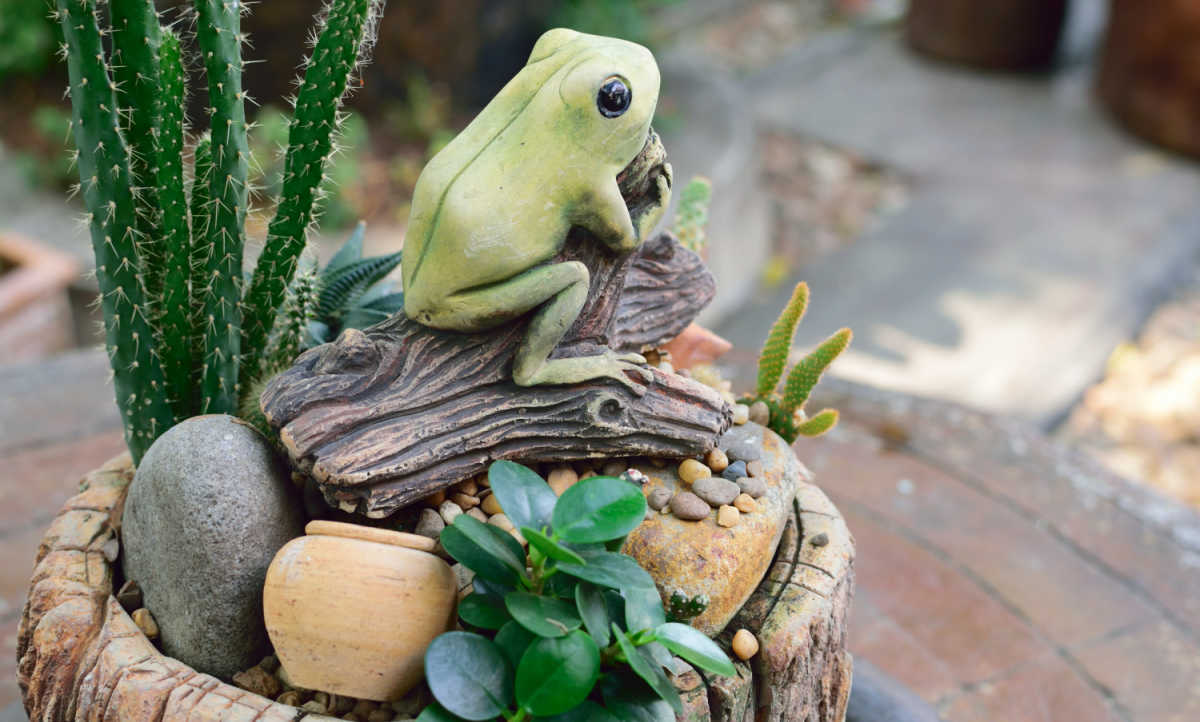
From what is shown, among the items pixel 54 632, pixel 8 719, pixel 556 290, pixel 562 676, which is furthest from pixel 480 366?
pixel 8 719

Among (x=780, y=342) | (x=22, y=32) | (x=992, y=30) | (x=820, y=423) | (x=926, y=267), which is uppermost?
(x=780, y=342)

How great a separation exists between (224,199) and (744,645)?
1.05 m

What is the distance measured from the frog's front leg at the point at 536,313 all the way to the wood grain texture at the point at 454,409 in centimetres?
3

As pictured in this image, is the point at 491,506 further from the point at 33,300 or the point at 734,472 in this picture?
the point at 33,300

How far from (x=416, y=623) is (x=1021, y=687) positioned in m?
1.47

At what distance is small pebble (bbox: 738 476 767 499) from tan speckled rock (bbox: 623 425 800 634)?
12 mm

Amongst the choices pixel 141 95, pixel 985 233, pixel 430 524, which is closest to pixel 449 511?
pixel 430 524

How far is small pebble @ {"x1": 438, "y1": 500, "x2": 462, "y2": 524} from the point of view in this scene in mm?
1617

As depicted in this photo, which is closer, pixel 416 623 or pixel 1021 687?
pixel 416 623

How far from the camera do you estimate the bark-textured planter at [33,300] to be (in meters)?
4.00

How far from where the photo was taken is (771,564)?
177cm

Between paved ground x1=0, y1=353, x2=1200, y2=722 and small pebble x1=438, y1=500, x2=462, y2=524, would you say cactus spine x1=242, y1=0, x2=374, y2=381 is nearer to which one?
small pebble x1=438, y1=500, x2=462, y2=524

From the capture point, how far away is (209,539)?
1.53 m

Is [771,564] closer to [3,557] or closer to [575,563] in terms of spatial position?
[575,563]
